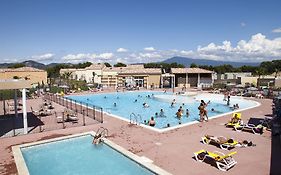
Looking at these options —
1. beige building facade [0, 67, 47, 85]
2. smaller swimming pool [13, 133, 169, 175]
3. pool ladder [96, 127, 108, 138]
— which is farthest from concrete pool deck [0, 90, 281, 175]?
beige building facade [0, 67, 47, 85]

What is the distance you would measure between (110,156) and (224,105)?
1873 centimetres

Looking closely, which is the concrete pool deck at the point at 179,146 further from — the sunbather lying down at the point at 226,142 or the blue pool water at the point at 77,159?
the blue pool water at the point at 77,159

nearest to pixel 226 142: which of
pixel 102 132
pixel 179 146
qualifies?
pixel 179 146

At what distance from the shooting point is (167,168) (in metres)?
8.53

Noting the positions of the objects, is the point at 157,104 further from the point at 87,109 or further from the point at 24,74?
the point at 24,74

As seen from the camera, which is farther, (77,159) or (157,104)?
(157,104)

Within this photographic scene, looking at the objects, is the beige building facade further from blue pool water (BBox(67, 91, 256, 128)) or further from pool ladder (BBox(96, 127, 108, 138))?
pool ladder (BBox(96, 127, 108, 138))

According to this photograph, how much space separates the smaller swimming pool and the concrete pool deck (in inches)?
17.8

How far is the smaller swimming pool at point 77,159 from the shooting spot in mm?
9164

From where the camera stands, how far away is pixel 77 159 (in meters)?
10.6

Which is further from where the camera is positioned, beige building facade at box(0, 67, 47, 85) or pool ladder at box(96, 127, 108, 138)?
beige building facade at box(0, 67, 47, 85)

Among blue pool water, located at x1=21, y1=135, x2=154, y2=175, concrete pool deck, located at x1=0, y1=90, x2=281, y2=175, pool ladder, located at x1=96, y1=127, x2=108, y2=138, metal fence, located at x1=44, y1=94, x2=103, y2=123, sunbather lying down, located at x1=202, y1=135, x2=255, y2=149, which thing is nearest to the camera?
concrete pool deck, located at x1=0, y1=90, x2=281, y2=175

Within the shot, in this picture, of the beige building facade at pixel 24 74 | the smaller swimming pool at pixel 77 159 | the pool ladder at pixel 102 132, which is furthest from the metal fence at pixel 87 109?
the beige building facade at pixel 24 74

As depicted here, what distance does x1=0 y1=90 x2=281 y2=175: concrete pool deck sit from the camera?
855 centimetres
